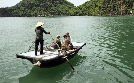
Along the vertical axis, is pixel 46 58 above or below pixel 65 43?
below

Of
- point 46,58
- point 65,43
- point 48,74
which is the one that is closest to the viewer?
point 46,58

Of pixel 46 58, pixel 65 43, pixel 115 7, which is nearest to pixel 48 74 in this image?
pixel 46 58

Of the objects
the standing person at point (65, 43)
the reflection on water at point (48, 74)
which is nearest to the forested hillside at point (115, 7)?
the standing person at point (65, 43)

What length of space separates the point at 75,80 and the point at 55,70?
2.58 meters

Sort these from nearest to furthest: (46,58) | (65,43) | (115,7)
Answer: (46,58), (65,43), (115,7)

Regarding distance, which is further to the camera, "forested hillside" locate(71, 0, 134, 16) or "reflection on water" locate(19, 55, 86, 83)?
"forested hillside" locate(71, 0, 134, 16)

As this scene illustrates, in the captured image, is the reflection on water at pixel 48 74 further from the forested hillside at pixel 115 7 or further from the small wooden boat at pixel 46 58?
the forested hillside at pixel 115 7

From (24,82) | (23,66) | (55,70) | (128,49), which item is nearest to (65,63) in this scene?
(55,70)

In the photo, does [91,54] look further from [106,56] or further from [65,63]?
[65,63]

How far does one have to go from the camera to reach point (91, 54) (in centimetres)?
2256

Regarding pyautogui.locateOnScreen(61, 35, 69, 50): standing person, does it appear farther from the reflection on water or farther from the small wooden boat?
the reflection on water

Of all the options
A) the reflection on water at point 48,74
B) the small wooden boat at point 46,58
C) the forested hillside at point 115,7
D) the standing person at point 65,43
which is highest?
the forested hillside at point 115,7

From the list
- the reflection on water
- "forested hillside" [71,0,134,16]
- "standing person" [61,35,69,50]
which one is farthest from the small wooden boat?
"forested hillside" [71,0,134,16]

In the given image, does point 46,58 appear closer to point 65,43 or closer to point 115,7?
point 65,43
